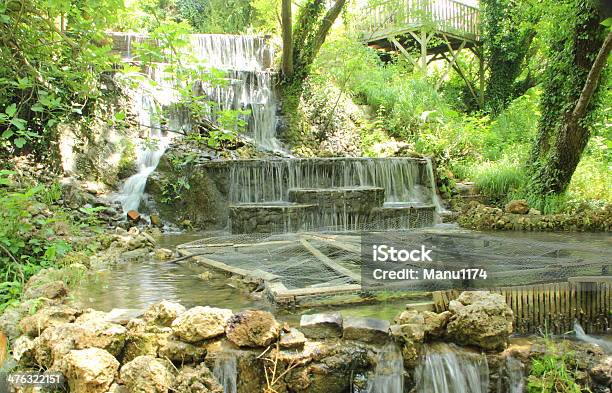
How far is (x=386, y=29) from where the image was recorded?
1593cm

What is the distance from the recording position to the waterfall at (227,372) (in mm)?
2535

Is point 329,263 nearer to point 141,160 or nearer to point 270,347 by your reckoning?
point 270,347

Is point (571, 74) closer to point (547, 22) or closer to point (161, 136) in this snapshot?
point (547, 22)

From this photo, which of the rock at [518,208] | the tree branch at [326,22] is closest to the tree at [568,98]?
the rock at [518,208]

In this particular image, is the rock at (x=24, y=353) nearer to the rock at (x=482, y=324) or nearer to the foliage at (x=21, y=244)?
the foliage at (x=21, y=244)

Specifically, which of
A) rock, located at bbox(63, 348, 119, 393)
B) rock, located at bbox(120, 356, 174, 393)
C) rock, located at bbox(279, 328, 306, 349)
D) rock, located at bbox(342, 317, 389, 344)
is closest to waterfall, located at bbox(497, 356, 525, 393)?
rock, located at bbox(342, 317, 389, 344)

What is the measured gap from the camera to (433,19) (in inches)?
599

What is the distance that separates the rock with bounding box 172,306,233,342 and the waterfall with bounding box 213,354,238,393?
16cm

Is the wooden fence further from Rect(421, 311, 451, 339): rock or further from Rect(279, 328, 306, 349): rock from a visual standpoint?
Rect(279, 328, 306, 349): rock

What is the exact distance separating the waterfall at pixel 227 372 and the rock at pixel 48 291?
152 cm

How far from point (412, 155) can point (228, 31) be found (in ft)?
37.9

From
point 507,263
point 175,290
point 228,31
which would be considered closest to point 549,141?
point 507,263

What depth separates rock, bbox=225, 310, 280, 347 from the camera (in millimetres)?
2570

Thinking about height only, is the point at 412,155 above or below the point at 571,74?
below
